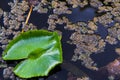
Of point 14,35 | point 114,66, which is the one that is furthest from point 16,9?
point 114,66

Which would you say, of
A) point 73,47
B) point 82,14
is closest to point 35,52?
point 73,47

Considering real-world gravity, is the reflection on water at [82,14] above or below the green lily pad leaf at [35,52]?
above

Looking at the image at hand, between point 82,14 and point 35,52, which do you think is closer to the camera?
point 35,52

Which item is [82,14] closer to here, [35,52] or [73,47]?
[73,47]

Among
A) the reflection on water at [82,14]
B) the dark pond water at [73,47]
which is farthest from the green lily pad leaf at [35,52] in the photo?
the reflection on water at [82,14]

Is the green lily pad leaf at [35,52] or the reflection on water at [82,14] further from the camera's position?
the reflection on water at [82,14]

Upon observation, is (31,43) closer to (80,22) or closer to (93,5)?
(80,22)

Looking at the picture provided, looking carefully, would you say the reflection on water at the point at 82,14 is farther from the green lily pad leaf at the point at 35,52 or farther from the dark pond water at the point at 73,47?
the green lily pad leaf at the point at 35,52
